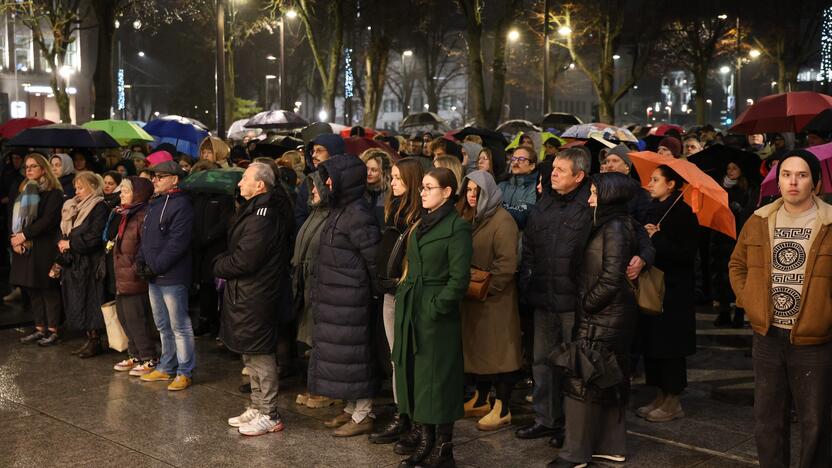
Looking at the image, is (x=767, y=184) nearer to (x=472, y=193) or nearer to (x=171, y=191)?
(x=472, y=193)

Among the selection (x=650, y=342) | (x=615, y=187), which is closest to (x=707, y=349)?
(x=650, y=342)

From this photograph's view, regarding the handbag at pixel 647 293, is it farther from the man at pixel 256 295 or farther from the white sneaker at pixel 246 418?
the white sneaker at pixel 246 418

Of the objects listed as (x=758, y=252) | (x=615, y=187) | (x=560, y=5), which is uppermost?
(x=560, y=5)

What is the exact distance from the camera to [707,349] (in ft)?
35.5

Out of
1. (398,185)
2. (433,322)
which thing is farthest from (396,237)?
(433,322)

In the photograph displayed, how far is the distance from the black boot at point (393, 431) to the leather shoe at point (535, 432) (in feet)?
2.79

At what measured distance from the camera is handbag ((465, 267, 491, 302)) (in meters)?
7.11

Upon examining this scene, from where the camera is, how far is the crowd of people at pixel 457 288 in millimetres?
5793

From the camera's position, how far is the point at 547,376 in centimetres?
746

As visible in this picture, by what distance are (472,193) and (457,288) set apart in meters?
1.33

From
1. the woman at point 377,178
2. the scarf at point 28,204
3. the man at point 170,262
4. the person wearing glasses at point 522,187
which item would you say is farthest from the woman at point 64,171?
the person wearing glasses at point 522,187

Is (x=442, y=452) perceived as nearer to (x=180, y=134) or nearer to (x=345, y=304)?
(x=345, y=304)

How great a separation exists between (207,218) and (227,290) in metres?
2.62

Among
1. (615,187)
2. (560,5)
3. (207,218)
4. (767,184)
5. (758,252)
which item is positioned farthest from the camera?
(560,5)
